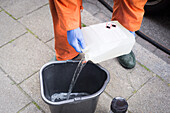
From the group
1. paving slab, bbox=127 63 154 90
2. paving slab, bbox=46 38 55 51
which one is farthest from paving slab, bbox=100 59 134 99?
paving slab, bbox=46 38 55 51

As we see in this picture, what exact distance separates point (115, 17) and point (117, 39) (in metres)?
0.46

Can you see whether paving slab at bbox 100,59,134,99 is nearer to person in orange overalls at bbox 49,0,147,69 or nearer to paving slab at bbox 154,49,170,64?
person in orange overalls at bbox 49,0,147,69

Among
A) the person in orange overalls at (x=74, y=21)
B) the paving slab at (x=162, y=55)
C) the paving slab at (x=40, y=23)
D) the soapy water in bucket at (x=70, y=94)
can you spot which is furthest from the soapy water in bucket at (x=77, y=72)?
the paving slab at (x=162, y=55)

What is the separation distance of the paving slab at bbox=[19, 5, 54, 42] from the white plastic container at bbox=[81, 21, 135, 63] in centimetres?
93

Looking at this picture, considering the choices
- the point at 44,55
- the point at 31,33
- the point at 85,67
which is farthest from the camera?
the point at 31,33

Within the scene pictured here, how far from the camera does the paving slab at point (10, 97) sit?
6.42ft

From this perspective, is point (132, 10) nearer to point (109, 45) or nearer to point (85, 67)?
point (109, 45)

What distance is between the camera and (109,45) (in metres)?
1.71

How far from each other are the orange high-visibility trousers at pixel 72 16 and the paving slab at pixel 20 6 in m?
1.11

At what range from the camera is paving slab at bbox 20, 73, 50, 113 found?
2.00m

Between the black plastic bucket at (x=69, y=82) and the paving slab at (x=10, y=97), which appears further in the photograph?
the paving slab at (x=10, y=97)

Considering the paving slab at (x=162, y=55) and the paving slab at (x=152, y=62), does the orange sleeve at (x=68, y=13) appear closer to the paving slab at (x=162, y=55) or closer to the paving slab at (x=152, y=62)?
the paving slab at (x=152, y=62)

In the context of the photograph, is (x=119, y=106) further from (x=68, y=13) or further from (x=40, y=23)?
(x=40, y=23)

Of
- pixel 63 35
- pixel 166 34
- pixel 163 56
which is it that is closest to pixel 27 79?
pixel 63 35
